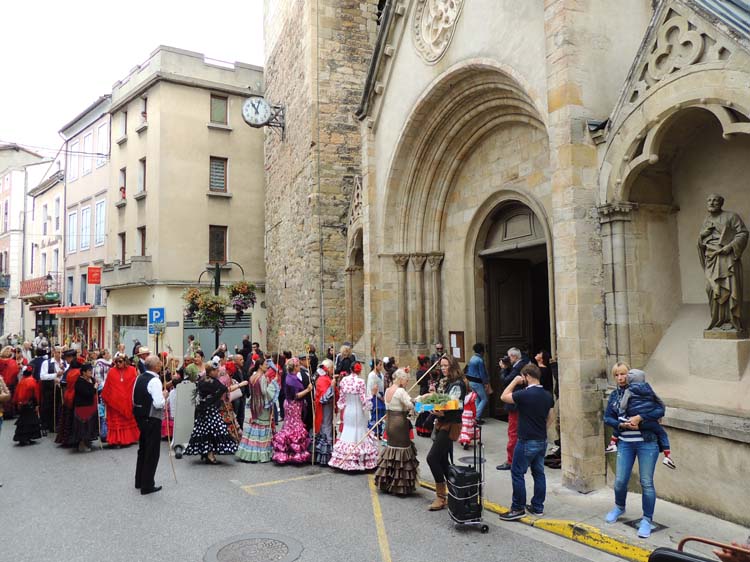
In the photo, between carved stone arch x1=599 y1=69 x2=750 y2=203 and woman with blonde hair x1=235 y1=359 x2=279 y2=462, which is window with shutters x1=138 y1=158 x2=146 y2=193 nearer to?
woman with blonde hair x1=235 y1=359 x2=279 y2=462

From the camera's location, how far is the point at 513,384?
268 inches

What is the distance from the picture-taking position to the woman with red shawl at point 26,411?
36.0 ft

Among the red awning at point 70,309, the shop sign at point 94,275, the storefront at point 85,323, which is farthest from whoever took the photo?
the red awning at point 70,309

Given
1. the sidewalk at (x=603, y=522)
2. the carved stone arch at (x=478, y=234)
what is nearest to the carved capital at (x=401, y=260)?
the carved stone arch at (x=478, y=234)

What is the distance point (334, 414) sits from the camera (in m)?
9.55

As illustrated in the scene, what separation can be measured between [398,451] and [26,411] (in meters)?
8.18

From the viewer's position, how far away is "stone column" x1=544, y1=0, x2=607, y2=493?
24.0 feet

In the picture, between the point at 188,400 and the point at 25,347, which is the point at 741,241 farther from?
the point at 25,347

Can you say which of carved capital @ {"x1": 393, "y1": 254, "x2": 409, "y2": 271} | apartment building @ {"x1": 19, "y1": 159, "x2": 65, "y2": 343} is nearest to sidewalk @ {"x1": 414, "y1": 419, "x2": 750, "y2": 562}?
carved capital @ {"x1": 393, "y1": 254, "x2": 409, "y2": 271}

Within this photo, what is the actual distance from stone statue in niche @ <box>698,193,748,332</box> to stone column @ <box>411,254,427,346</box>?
270 inches

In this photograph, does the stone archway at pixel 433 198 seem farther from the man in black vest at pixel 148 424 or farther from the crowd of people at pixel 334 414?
the man in black vest at pixel 148 424

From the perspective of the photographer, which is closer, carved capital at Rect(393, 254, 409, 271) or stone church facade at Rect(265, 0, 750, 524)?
stone church facade at Rect(265, 0, 750, 524)

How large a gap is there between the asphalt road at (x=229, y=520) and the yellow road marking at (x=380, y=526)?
2cm

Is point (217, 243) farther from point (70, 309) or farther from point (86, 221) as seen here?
point (70, 309)
